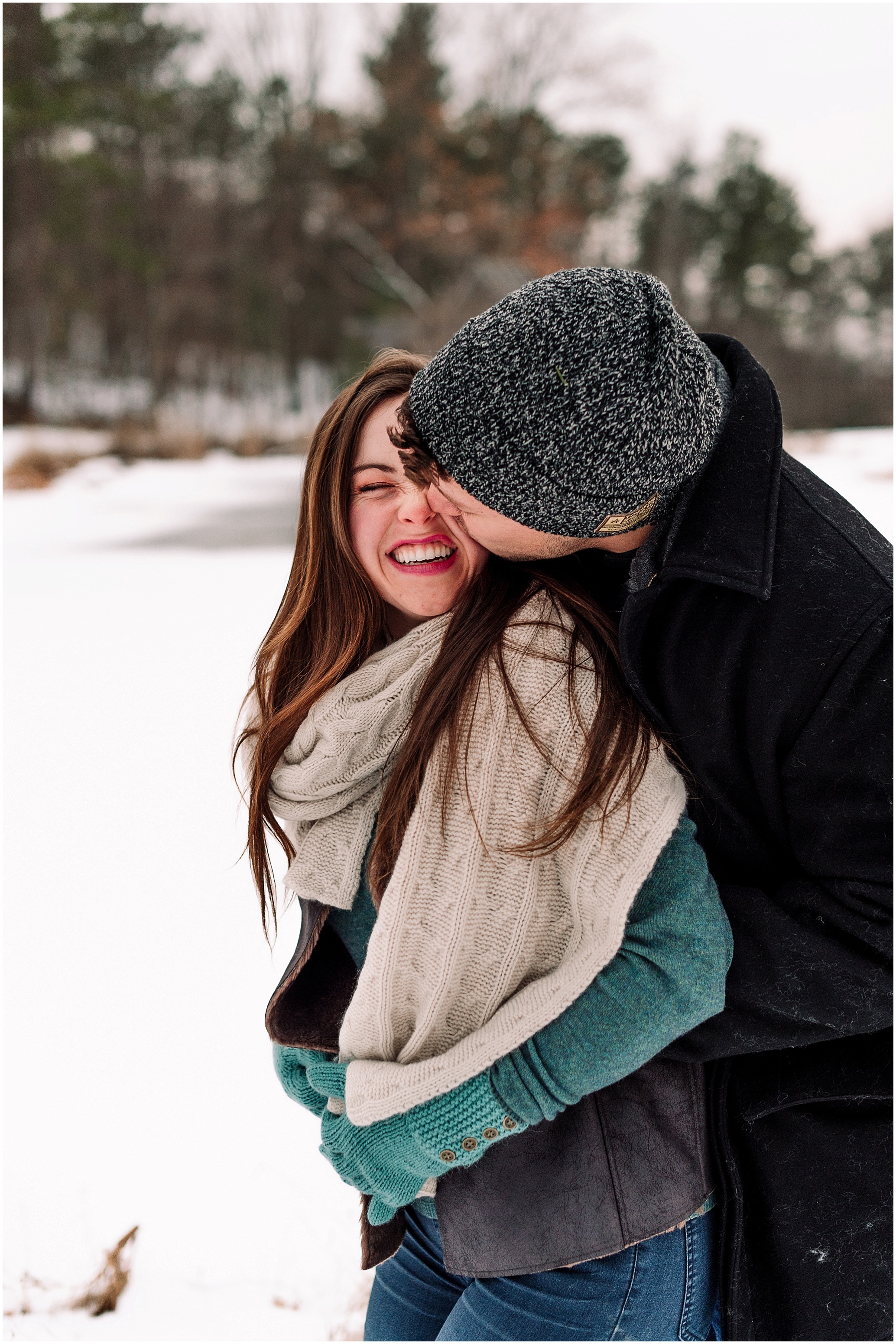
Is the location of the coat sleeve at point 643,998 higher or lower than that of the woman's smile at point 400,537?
lower

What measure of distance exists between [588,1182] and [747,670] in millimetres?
600

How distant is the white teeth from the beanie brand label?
0.97 ft

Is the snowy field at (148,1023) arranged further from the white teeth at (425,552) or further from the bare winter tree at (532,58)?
the bare winter tree at (532,58)

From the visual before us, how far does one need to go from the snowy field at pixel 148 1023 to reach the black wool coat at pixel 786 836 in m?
1.10

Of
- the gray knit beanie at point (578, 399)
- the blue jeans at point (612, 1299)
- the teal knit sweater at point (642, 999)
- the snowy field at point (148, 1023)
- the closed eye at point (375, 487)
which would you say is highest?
the gray knit beanie at point (578, 399)

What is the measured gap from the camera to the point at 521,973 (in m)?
1.07

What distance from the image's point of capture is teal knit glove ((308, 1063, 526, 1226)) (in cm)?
103

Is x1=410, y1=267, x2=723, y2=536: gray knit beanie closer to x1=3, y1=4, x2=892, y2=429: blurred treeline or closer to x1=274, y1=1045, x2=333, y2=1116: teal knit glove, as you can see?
x1=274, y1=1045, x2=333, y2=1116: teal knit glove

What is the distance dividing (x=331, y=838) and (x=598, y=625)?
1.50ft

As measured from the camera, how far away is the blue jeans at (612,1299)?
42.6 inches

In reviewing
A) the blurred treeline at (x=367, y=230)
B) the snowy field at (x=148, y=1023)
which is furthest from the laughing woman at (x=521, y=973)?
the blurred treeline at (x=367, y=230)

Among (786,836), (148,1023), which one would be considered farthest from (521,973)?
(148,1023)

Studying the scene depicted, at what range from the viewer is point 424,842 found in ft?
3.56

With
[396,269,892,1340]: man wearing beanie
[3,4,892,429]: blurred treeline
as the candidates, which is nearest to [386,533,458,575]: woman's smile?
[396,269,892,1340]: man wearing beanie
